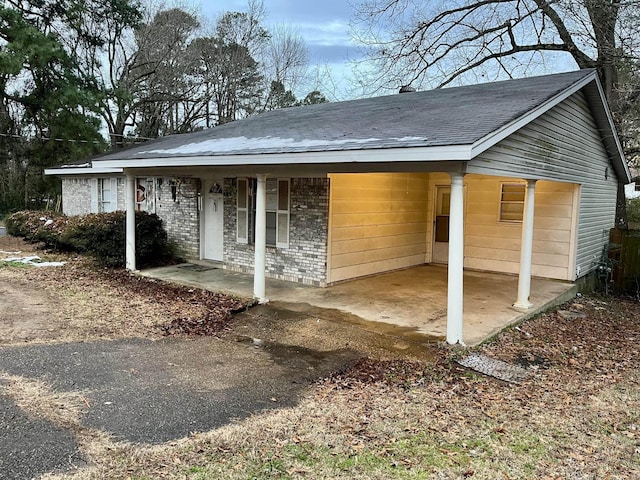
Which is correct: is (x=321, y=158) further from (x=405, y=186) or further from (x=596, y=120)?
(x=596, y=120)

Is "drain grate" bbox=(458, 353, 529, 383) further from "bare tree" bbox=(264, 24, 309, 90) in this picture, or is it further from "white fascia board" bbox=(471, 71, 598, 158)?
"bare tree" bbox=(264, 24, 309, 90)

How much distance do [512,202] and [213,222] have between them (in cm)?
689

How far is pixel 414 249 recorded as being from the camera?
11734 millimetres

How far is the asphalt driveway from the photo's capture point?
11.3 feet

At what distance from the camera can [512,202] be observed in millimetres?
10836

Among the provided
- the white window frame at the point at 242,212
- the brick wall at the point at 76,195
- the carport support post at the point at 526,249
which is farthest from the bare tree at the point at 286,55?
the carport support post at the point at 526,249

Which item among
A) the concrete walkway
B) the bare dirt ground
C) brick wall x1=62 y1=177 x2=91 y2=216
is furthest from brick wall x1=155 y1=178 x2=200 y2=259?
brick wall x1=62 y1=177 x2=91 y2=216

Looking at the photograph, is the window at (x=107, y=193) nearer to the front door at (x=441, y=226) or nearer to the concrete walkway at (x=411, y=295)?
the concrete walkway at (x=411, y=295)

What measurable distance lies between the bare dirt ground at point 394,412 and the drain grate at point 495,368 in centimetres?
12

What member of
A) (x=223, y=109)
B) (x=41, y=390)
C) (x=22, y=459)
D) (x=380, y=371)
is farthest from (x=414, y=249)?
(x=223, y=109)

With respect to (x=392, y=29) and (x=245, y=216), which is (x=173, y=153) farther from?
(x=392, y=29)

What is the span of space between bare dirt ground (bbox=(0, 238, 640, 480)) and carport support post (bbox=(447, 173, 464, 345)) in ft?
1.15

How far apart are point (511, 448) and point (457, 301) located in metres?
2.43

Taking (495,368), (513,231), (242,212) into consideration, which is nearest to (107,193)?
(242,212)
